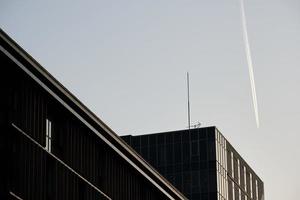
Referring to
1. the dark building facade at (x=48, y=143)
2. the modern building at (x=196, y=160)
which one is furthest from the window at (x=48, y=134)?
the modern building at (x=196, y=160)

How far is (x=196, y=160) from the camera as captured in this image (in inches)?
5290

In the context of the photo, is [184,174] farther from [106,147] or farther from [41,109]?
[41,109]

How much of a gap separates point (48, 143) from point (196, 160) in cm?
8079

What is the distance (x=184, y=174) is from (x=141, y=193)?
65654 millimetres

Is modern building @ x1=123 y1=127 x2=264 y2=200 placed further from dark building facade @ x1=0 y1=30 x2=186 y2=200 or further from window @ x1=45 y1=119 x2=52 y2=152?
window @ x1=45 y1=119 x2=52 y2=152

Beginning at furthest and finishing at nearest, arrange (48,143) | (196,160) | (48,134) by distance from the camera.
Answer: (196,160) < (48,134) < (48,143)

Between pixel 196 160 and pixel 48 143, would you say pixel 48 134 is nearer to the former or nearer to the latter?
pixel 48 143

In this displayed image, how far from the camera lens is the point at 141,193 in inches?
2717

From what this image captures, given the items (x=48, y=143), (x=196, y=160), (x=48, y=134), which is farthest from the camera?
(x=196, y=160)

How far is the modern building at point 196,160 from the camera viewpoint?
132750 millimetres

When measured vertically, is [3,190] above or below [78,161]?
below

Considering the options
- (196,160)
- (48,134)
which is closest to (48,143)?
(48,134)

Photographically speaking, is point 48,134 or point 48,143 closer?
point 48,143

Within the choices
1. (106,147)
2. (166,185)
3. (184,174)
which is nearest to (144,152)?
(184,174)
